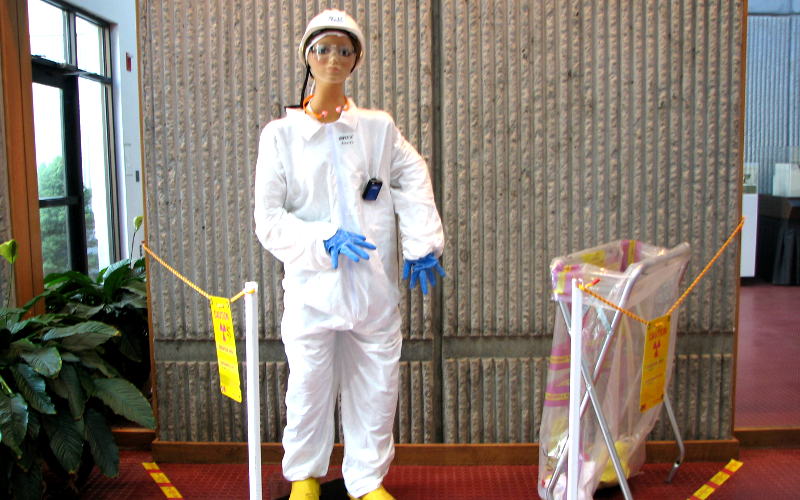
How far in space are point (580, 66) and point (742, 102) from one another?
Answer: 690 mm

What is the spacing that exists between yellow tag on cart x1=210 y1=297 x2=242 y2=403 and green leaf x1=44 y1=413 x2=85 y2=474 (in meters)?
0.84

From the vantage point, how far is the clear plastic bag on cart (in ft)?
8.94

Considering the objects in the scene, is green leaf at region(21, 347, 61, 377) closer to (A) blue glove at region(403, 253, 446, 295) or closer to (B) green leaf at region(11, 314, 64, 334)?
(B) green leaf at region(11, 314, 64, 334)

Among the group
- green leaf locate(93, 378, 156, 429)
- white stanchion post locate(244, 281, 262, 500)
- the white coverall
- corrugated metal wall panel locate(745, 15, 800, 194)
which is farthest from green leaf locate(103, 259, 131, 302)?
corrugated metal wall panel locate(745, 15, 800, 194)

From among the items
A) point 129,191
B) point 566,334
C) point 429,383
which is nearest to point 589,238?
point 566,334

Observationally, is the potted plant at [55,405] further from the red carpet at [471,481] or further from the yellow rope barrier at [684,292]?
the yellow rope barrier at [684,292]

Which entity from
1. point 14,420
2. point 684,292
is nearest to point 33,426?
point 14,420

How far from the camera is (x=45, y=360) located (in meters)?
2.90

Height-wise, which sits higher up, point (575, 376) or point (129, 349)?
point (575, 376)

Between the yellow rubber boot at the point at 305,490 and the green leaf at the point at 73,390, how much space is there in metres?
0.83

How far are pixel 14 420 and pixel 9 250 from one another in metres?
0.71

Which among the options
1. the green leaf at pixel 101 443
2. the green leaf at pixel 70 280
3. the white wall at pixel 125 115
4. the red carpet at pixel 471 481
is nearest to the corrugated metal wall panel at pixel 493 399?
the red carpet at pixel 471 481

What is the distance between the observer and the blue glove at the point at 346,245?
2.54 metres

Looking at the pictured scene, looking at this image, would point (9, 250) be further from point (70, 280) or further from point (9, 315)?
point (70, 280)
